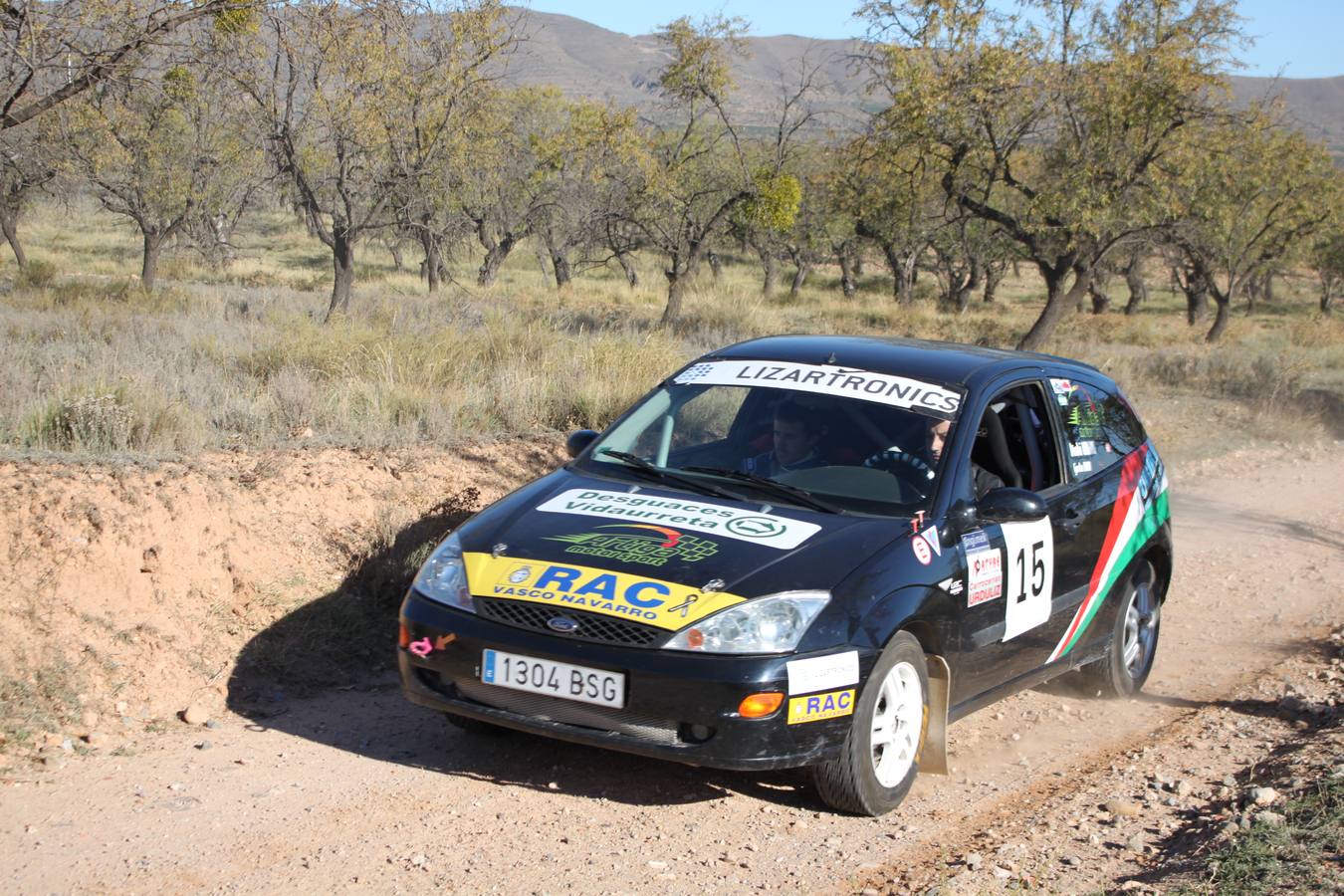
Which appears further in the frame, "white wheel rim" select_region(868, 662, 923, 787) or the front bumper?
"white wheel rim" select_region(868, 662, 923, 787)

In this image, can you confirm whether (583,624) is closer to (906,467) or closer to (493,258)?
(906,467)

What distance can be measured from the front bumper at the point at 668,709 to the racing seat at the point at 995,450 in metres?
1.58

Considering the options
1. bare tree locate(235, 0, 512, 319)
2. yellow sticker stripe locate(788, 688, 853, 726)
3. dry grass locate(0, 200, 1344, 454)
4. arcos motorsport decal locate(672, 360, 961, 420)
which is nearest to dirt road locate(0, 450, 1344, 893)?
yellow sticker stripe locate(788, 688, 853, 726)

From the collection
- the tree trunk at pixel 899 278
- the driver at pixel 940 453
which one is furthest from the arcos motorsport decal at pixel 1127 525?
the tree trunk at pixel 899 278

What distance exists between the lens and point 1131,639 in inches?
257

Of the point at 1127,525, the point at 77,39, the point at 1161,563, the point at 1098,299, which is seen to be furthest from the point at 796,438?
the point at 1098,299

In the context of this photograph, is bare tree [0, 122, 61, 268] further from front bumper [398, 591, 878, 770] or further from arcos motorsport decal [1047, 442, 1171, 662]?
arcos motorsport decal [1047, 442, 1171, 662]

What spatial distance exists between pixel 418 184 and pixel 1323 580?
13841 mm

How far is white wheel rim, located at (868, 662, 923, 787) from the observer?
14.8ft

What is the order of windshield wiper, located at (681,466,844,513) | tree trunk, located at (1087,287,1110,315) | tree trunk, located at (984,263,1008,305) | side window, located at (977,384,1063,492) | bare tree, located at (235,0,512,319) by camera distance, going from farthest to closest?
1. tree trunk, located at (984,263,1008,305)
2. tree trunk, located at (1087,287,1110,315)
3. bare tree, located at (235,0,512,319)
4. side window, located at (977,384,1063,492)
5. windshield wiper, located at (681,466,844,513)

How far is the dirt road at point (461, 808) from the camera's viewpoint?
157 inches

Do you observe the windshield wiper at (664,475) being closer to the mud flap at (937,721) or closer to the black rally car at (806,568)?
the black rally car at (806,568)

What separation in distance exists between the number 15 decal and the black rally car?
0.5 inches

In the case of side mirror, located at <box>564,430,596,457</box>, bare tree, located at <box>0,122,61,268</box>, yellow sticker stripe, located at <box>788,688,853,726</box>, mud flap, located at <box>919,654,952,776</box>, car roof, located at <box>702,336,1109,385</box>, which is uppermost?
bare tree, located at <box>0,122,61,268</box>
